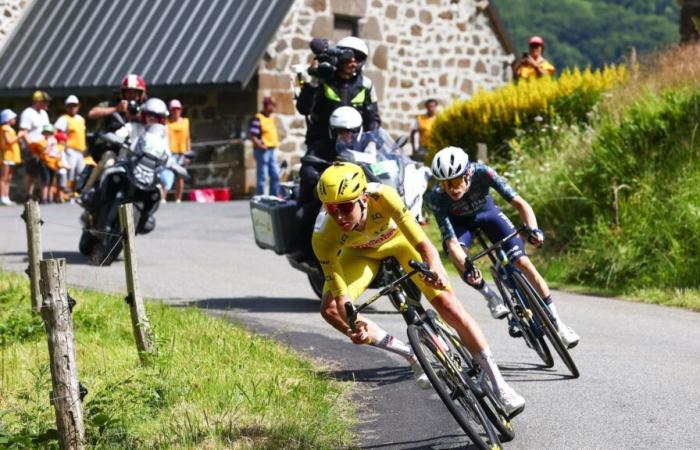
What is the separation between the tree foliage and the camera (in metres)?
89.8

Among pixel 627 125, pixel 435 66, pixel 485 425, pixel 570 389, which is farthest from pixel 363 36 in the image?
pixel 485 425

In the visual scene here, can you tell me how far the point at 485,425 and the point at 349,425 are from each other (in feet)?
3.93

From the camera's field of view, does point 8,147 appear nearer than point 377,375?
No

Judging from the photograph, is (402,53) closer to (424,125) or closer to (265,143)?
(424,125)

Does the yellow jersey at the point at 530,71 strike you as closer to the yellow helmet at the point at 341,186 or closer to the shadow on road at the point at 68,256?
the shadow on road at the point at 68,256

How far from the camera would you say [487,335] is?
11.8 m

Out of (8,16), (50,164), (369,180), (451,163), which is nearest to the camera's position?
(451,163)

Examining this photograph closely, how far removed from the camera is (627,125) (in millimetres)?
16359

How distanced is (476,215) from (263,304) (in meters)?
3.61

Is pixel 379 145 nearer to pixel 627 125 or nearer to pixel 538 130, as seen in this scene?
pixel 627 125

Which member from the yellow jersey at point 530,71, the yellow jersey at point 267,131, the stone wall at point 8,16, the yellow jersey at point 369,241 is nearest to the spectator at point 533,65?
the yellow jersey at point 530,71

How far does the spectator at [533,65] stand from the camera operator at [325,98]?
891 cm

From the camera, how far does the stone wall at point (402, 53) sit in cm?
2833

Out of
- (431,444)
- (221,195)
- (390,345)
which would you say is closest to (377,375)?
(390,345)
